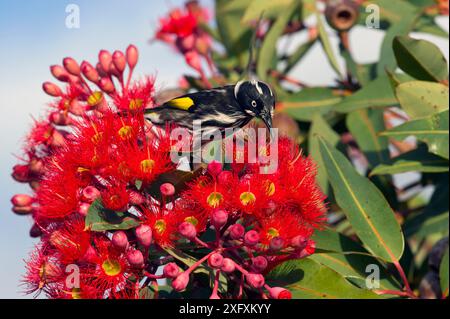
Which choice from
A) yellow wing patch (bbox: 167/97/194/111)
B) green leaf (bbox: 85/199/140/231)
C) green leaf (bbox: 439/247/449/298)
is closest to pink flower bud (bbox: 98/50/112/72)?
yellow wing patch (bbox: 167/97/194/111)

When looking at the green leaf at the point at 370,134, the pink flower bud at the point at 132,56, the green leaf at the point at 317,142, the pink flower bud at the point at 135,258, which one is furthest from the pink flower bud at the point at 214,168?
the green leaf at the point at 370,134

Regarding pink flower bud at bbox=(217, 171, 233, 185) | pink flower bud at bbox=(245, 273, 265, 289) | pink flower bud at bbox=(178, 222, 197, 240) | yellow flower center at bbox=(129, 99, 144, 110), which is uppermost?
yellow flower center at bbox=(129, 99, 144, 110)

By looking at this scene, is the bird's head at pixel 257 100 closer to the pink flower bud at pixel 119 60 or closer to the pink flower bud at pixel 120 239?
the pink flower bud at pixel 119 60

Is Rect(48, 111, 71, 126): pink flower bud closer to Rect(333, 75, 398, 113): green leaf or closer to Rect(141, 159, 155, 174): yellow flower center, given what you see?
Rect(141, 159, 155, 174): yellow flower center

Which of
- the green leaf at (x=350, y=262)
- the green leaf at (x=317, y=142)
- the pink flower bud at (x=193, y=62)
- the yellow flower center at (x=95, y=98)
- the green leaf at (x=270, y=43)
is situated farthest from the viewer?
the green leaf at (x=270, y=43)
